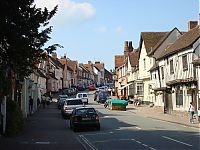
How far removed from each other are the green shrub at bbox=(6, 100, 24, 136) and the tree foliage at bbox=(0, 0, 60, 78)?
9.13 metres

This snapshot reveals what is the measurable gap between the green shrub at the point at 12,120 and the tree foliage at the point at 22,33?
29.9 ft

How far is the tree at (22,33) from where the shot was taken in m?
14.7

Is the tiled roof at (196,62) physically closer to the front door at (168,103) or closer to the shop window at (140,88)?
the front door at (168,103)

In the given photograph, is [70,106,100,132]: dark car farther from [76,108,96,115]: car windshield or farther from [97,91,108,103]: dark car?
[97,91,108,103]: dark car

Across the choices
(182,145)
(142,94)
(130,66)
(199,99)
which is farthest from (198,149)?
(130,66)

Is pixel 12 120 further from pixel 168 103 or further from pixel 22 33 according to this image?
pixel 168 103

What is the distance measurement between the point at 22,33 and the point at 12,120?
37.4ft

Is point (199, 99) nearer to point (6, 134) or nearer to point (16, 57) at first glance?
point (6, 134)

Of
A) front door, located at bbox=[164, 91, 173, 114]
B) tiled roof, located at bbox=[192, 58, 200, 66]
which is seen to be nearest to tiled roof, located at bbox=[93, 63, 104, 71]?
front door, located at bbox=[164, 91, 173, 114]

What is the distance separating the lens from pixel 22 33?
15.0 m

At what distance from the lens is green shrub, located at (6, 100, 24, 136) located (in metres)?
25.0

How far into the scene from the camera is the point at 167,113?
45156mm

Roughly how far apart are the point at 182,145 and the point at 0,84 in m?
8.05

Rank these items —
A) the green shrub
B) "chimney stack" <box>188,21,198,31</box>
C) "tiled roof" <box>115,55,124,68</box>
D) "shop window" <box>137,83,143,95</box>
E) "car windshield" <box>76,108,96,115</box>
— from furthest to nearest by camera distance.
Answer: "tiled roof" <box>115,55,124,68</box> < "shop window" <box>137,83,143,95</box> < "chimney stack" <box>188,21,198,31</box> < "car windshield" <box>76,108,96,115</box> < the green shrub
